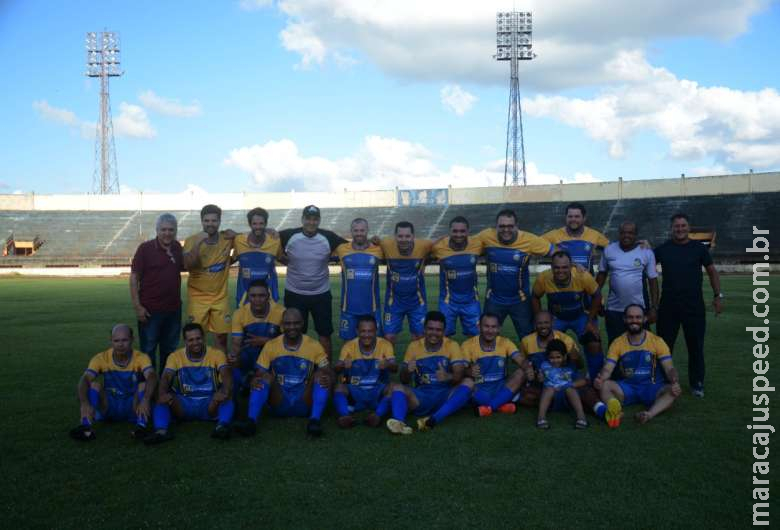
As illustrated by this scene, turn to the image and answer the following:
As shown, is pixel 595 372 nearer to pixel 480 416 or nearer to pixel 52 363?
pixel 480 416

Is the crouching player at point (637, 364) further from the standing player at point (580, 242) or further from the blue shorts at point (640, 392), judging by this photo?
the standing player at point (580, 242)

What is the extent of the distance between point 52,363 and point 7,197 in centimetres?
4874

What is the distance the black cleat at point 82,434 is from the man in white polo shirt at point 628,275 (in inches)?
214

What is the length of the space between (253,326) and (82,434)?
6.54 feet

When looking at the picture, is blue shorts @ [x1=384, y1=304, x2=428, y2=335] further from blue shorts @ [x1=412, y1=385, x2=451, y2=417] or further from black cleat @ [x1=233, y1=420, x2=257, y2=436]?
black cleat @ [x1=233, y1=420, x2=257, y2=436]

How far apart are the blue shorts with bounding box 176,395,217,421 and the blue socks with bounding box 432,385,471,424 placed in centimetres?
210

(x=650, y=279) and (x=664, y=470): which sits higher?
(x=650, y=279)

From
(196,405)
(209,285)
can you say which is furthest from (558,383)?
(209,285)

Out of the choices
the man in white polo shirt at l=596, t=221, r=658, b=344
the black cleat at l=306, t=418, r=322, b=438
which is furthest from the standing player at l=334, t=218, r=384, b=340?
the man in white polo shirt at l=596, t=221, r=658, b=344

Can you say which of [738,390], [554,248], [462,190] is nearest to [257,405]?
[554,248]

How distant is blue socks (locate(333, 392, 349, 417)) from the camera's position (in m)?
5.90

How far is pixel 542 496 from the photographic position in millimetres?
4133

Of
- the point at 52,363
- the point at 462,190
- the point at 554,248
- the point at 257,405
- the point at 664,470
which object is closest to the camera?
the point at 664,470

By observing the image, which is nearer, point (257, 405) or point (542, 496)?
point (542, 496)
